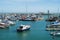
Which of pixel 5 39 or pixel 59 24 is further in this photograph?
pixel 59 24

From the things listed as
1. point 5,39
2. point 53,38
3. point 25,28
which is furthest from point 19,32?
point 53,38

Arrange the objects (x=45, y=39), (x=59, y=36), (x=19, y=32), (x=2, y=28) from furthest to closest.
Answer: (x=2, y=28)
(x=19, y=32)
(x=59, y=36)
(x=45, y=39)

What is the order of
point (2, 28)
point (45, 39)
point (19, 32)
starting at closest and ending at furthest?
point (45, 39) → point (19, 32) → point (2, 28)

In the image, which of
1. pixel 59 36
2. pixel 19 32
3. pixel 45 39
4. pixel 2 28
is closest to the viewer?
pixel 45 39

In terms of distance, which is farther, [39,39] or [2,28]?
[2,28]

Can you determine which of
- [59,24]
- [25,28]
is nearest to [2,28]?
[25,28]

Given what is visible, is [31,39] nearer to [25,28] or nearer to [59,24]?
[25,28]

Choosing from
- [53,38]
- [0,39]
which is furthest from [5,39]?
[53,38]

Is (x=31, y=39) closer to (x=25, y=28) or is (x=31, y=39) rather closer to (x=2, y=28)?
(x=25, y=28)
